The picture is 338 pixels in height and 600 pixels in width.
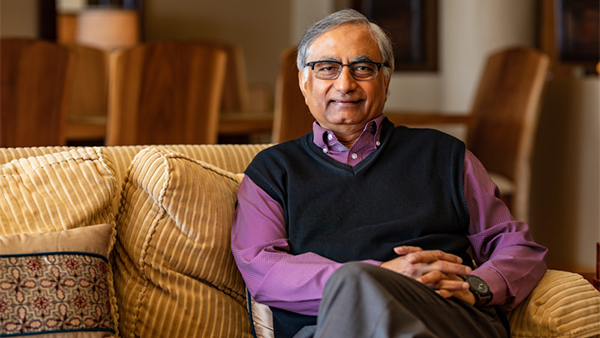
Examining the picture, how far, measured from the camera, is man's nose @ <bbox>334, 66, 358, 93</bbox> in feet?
5.50

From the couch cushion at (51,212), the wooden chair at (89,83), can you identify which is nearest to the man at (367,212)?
the couch cushion at (51,212)

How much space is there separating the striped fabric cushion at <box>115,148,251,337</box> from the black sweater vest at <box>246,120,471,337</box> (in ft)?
0.47

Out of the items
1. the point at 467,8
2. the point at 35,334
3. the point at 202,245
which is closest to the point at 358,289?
the point at 202,245

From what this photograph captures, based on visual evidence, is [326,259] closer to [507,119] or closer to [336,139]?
[336,139]

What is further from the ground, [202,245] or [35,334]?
[202,245]

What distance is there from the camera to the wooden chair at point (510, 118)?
335 cm

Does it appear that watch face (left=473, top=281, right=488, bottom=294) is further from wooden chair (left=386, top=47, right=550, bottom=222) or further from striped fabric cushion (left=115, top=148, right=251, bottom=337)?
wooden chair (left=386, top=47, right=550, bottom=222)

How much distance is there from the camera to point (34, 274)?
1.39 m

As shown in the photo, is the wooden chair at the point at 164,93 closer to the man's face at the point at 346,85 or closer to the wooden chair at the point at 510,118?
the wooden chair at the point at 510,118

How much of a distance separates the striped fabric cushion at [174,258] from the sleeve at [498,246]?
57 cm

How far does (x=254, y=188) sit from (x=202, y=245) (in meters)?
0.18

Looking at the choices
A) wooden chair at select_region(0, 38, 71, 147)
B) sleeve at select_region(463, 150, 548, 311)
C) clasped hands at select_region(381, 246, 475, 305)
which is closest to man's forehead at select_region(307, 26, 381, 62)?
sleeve at select_region(463, 150, 548, 311)

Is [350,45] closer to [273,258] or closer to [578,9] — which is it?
[273,258]

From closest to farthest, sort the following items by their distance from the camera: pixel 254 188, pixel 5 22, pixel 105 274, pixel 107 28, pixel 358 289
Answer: pixel 358 289 < pixel 105 274 < pixel 254 188 < pixel 5 22 < pixel 107 28
